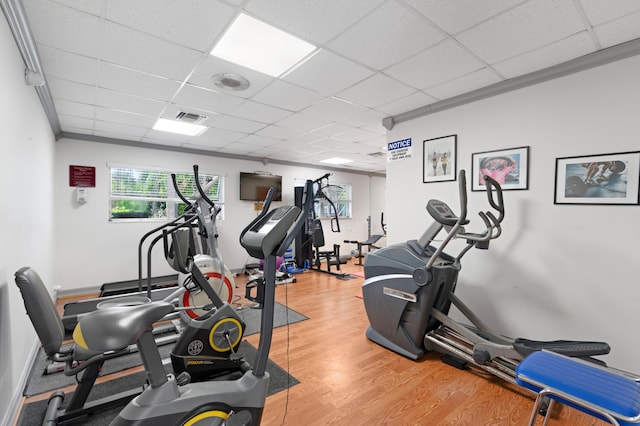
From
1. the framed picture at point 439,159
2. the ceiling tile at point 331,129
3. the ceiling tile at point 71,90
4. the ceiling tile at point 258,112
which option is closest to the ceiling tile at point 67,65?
the ceiling tile at point 71,90

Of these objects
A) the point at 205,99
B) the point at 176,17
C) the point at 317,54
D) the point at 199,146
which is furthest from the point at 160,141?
the point at 317,54

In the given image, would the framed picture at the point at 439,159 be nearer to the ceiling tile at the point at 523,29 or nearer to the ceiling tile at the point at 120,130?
the ceiling tile at the point at 523,29

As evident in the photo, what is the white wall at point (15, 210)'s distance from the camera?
1731mm

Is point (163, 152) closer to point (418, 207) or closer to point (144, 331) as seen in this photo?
point (418, 207)

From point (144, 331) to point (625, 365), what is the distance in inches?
129

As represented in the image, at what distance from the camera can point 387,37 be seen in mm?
2096

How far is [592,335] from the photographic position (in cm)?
238

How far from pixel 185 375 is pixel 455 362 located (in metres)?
2.15

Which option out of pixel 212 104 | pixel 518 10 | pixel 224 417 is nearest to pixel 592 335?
pixel 518 10

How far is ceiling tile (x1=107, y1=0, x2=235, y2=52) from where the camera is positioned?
5.80 ft

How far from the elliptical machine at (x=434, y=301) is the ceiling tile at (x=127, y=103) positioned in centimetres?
296

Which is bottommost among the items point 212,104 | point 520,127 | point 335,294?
point 335,294

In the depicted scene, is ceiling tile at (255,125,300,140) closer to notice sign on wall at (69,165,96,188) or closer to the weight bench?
notice sign on wall at (69,165,96,188)

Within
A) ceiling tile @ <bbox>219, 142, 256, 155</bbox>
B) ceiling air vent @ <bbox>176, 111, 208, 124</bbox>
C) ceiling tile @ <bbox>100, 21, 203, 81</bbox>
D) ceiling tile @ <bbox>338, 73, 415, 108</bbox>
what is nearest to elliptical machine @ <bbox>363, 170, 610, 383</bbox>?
ceiling tile @ <bbox>338, 73, 415, 108</bbox>
